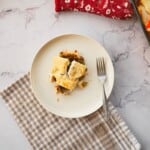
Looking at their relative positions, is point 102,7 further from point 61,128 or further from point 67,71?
point 61,128

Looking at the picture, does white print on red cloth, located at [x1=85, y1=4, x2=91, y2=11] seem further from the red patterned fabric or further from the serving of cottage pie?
the serving of cottage pie

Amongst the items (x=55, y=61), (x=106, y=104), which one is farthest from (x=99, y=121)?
(x=55, y=61)

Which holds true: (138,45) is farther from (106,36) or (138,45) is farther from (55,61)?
(55,61)

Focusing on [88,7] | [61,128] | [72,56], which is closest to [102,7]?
[88,7]

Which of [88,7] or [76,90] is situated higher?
[88,7]

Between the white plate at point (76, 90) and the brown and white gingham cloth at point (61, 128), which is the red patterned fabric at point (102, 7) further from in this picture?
the brown and white gingham cloth at point (61, 128)

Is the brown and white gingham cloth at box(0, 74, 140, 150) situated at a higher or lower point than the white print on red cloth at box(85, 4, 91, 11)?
lower

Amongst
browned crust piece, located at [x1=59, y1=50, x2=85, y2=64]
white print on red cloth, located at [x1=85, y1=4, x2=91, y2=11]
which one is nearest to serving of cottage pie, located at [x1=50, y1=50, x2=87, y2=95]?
browned crust piece, located at [x1=59, y1=50, x2=85, y2=64]
